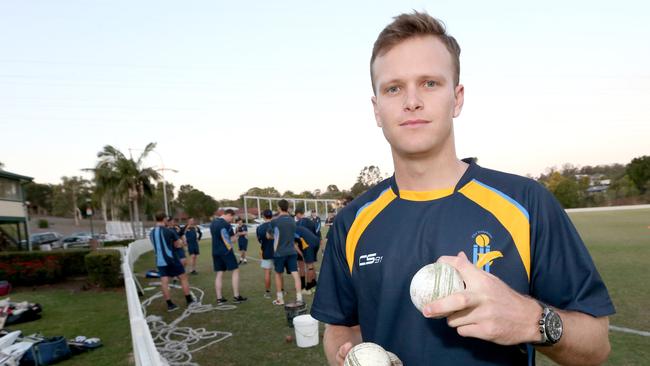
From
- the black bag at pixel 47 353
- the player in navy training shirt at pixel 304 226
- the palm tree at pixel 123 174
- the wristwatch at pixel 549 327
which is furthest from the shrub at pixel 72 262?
the palm tree at pixel 123 174

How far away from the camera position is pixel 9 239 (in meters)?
30.6

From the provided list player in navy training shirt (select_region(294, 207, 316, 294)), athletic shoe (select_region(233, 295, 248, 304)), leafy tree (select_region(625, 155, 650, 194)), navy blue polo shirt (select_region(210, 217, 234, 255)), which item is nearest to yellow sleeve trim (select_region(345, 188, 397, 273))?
navy blue polo shirt (select_region(210, 217, 234, 255))

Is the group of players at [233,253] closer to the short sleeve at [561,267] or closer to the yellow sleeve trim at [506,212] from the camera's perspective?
the yellow sleeve trim at [506,212]

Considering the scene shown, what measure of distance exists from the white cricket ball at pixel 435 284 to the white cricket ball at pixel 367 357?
13.7 inches

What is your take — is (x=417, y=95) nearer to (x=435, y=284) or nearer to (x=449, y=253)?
(x=449, y=253)

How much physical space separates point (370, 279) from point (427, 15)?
51.8 inches

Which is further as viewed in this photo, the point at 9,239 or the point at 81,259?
the point at 9,239

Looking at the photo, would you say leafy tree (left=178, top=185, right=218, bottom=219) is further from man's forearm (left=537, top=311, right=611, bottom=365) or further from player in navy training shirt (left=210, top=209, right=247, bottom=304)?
man's forearm (left=537, top=311, right=611, bottom=365)

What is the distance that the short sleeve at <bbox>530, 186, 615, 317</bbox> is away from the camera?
1473mm

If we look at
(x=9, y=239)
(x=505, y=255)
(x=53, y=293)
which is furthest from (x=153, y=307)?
(x=9, y=239)

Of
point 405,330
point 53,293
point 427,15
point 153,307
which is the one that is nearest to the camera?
point 405,330

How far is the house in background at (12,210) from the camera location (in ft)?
99.7

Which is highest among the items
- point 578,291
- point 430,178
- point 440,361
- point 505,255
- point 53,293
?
point 430,178

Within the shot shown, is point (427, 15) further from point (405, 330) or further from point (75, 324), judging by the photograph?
point (75, 324)
